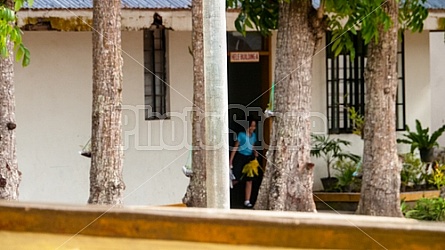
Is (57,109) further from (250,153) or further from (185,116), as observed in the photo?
(250,153)

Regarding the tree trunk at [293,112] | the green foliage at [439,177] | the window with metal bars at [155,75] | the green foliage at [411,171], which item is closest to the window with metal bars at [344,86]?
the green foliage at [411,171]

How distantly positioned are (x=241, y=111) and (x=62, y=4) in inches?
173

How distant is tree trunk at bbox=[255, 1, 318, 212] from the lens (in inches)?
467

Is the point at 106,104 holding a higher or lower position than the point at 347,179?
higher

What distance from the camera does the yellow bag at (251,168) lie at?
14758 millimetres

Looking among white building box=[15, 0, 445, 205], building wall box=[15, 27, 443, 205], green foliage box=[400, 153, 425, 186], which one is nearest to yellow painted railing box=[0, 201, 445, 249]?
white building box=[15, 0, 445, 205]

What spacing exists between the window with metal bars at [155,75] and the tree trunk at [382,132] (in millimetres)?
3333

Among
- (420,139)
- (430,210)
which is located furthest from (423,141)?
(430,210)

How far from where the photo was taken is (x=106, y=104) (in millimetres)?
10945

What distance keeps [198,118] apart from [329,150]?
447 centimetres

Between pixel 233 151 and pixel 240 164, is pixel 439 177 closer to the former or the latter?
pixel 240 164

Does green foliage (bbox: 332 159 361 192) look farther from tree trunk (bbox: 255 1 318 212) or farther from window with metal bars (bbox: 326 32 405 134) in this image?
tree trunk (bbox: 255 1 318 212)

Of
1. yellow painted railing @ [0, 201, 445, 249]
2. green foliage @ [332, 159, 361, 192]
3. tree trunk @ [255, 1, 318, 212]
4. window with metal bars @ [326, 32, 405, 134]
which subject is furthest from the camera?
window with metal bars @ [326, 32, 405, 134]

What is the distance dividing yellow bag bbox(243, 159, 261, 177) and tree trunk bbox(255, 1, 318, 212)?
8.96 ft
